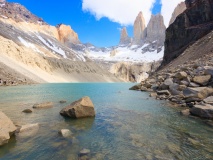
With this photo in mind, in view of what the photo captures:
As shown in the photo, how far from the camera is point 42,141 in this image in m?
10.5

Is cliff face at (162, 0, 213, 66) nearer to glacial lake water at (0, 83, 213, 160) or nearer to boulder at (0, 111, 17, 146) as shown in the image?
glacial lake water at (0, 83, 213, 160)

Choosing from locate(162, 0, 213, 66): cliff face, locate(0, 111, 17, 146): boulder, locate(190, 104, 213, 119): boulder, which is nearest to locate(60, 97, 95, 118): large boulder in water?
locate(0, 111, 17, 146): boulder

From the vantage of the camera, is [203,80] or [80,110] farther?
[203,80]

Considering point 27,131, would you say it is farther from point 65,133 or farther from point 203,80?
point 203,80

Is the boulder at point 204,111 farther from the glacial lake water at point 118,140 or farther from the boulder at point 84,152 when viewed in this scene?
the boulder at point 84,152

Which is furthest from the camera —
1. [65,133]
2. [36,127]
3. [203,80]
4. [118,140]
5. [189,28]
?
[189,28]

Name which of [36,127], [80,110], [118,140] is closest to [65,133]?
[36,127]

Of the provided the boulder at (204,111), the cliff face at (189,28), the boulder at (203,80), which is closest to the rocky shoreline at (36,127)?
the boulder at (204,111)

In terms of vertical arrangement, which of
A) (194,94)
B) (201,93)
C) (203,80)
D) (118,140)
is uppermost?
(203,80)

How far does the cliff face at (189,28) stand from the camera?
64.1 m

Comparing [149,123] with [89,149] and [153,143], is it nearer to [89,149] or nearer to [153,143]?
[153,143]

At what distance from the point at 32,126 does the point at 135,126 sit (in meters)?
6.82

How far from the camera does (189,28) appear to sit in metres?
69.2

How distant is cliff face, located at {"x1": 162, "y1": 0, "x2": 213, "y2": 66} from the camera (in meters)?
64.1
